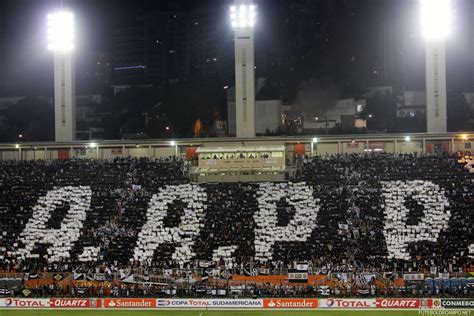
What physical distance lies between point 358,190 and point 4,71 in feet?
187

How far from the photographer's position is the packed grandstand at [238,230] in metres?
33.2

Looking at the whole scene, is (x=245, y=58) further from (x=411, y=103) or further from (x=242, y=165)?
(x=411, y=103)

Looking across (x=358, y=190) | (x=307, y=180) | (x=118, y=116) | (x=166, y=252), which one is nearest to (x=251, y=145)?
(x=307, y=180)

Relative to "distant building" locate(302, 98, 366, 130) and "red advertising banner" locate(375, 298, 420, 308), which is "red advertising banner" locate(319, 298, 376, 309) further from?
"distant building" locate(302, 98, 366, 130)

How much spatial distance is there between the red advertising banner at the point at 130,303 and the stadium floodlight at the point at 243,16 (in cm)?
2260

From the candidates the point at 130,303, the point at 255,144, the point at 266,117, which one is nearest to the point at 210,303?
the point at 130,303

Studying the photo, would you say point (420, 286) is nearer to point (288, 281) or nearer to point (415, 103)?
point (288, 281)

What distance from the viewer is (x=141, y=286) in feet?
111

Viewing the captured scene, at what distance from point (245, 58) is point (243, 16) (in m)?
3.04

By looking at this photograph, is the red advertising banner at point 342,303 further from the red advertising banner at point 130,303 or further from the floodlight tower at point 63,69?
the floodlight tower at point 63,69

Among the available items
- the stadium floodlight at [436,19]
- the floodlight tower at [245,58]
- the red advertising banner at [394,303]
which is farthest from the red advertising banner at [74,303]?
the stadium floodlight at [436,19]

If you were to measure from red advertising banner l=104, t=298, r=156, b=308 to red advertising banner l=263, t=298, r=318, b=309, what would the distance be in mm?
5696

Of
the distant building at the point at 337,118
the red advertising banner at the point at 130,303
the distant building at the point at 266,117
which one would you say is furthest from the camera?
the distant building at the point at 337,118

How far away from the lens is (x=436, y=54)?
44219mm
